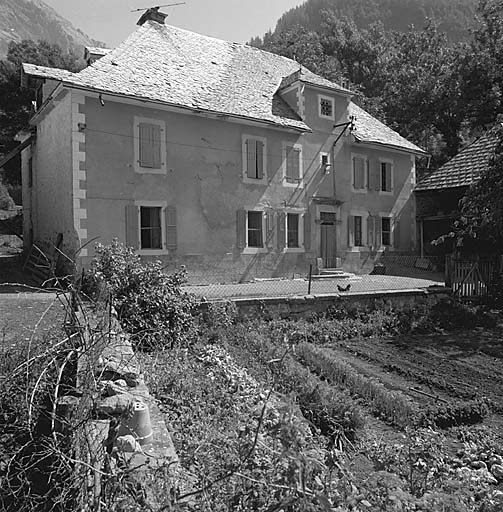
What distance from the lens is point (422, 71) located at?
3053 cm

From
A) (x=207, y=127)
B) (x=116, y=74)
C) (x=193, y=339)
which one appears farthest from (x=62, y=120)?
(x=193, y=339)

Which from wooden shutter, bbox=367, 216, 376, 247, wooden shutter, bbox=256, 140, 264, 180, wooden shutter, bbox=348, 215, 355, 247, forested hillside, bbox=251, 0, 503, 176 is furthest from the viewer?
forested hillside, bbox=251, 0, 503, 176

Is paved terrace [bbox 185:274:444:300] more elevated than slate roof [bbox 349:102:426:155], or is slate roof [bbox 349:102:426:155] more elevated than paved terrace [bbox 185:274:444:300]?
slate roof [bbox 349:102:426:155]

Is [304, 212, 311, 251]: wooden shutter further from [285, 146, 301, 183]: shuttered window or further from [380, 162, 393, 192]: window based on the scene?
[380, 162, 393, 192]: window

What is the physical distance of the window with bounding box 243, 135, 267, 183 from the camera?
1695 centimetres

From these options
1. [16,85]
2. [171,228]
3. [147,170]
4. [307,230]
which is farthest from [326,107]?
[16,85]

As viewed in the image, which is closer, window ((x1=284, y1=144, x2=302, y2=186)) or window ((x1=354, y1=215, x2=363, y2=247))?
window ((x1=284, y1=144, x2=302, y2=186))

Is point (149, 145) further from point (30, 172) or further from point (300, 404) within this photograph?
point (300, 404)

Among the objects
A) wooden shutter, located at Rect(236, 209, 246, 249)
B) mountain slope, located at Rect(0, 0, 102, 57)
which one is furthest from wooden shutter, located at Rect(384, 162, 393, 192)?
mountain slope, located at Rect(0, 0, 102, 57)

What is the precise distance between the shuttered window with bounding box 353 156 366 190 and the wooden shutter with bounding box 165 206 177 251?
916 centimetres

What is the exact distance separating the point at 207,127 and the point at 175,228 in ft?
12.1

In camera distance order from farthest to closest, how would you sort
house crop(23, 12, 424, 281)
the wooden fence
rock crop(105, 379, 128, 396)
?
house crop(23, 12, 424, 281) < the wooden fence < rock crop(105, 379, 128, 396)

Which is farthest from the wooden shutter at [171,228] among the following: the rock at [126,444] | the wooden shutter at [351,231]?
the rock at [126,444]

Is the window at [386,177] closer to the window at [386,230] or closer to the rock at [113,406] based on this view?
the window at [386,230]
